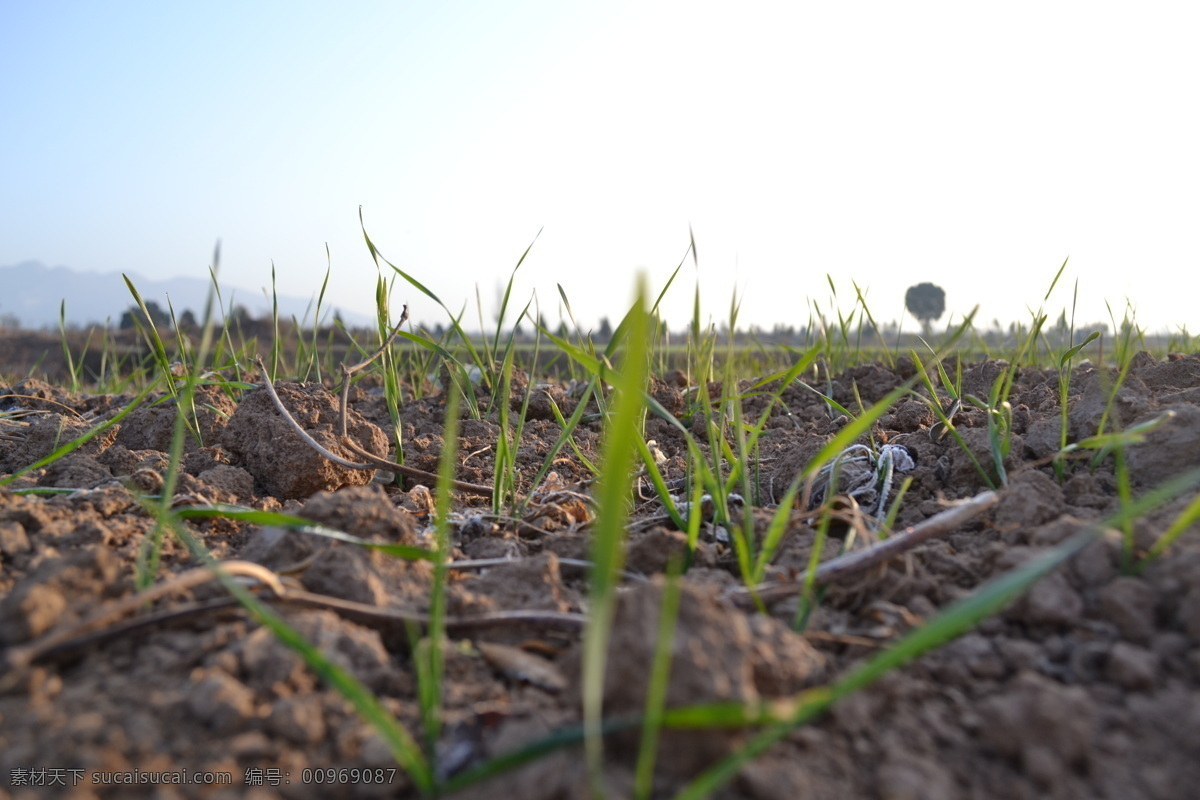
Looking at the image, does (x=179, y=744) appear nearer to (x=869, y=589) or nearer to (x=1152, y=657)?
(x=869, y=589)

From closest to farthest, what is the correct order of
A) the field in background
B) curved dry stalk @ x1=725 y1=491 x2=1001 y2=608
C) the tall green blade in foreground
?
1. the tall green blade in foreground
2. the field in background
3. curved dry stalk @ x1=725 y1=491 x2=1001 y2=608

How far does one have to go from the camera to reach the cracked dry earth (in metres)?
0.55

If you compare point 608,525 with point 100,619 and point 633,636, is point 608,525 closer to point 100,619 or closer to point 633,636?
point 633,636

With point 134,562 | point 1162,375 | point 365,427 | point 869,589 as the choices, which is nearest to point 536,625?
point 869,589

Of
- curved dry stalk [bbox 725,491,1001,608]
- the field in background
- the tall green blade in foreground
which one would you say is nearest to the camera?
the tall green blade in foreground

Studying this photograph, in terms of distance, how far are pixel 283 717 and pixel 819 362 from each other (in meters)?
2.38

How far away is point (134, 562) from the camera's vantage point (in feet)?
3.02

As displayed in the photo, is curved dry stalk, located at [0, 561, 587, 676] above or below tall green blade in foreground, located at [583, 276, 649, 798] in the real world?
below

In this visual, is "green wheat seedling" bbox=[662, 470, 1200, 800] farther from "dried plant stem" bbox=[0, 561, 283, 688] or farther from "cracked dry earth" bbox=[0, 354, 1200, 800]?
"dried plant stem" bbox=[0, 561, 283, 688]

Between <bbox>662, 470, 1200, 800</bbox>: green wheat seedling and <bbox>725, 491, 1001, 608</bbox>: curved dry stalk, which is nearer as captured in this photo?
<bbox>662, 470, 1200, 800</bbox>: green wheat seedling

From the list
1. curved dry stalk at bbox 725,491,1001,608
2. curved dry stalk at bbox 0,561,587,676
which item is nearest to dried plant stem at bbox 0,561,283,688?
curved dry stalk at bbox 0,561,587,676

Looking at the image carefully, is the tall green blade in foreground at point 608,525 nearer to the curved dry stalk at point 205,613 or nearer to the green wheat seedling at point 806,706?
the green wheat seedling at point 806,706

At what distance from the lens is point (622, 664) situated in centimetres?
56

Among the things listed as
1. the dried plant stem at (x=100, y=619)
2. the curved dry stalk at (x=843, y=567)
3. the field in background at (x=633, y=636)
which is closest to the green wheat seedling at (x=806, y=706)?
the field in background at (x=633, y=636)
